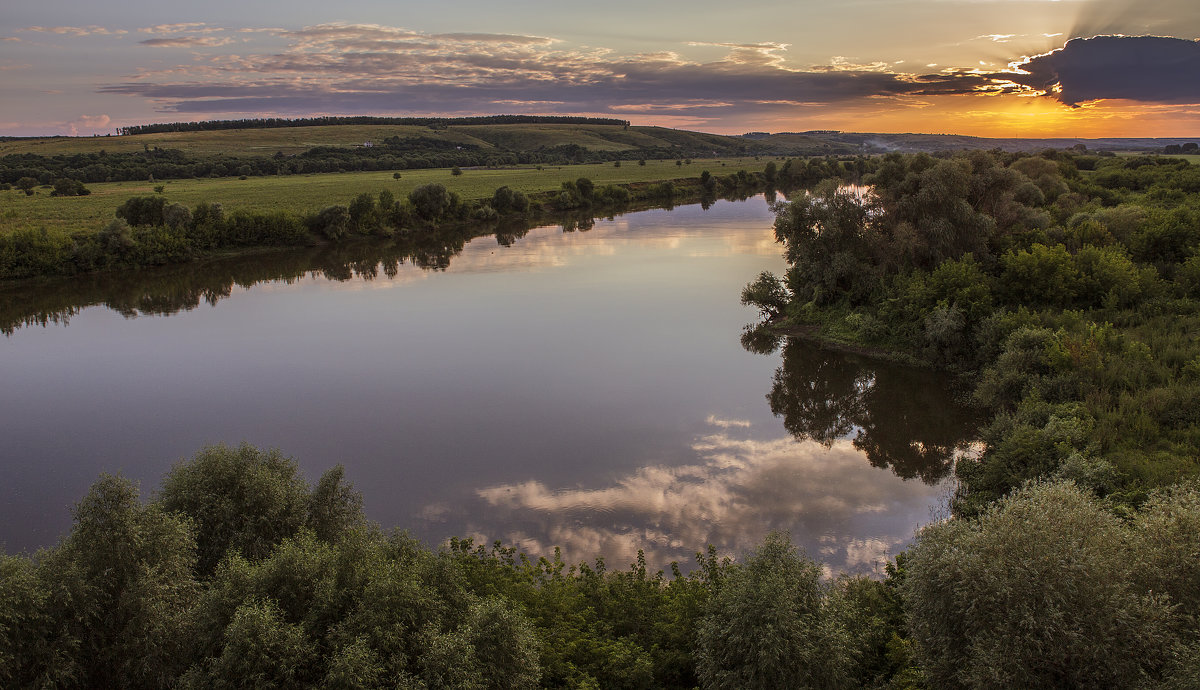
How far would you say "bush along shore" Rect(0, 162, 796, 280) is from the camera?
1576 inches

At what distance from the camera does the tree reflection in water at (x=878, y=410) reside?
61.5ft

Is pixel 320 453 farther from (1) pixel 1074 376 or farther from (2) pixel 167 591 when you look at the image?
(1) pixel 1074 376

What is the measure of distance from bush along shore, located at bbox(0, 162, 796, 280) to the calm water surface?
989cm

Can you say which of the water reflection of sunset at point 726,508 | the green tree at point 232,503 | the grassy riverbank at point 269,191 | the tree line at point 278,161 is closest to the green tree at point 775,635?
the water reflection of sunset at point 726,508

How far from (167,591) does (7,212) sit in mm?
55554

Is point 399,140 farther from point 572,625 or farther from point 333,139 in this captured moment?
point 572,625

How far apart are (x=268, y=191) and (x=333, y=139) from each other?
75974mm

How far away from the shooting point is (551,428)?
65.0 ft

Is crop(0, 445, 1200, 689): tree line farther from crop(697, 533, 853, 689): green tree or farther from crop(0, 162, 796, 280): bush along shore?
crop(0, 162, 796, 280): bush along shore

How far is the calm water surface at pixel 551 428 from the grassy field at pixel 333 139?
3943 inches

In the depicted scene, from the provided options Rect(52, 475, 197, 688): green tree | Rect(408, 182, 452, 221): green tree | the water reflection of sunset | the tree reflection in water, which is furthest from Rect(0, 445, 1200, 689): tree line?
Rect(408, 182, 452, 221): green tree

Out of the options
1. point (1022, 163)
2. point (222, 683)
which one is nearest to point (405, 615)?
point (222, 683)

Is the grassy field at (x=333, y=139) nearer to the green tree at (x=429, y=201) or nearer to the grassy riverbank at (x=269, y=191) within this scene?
the grassy riverbank at (x=269, y=191)

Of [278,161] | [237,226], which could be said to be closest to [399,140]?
[278,161]
